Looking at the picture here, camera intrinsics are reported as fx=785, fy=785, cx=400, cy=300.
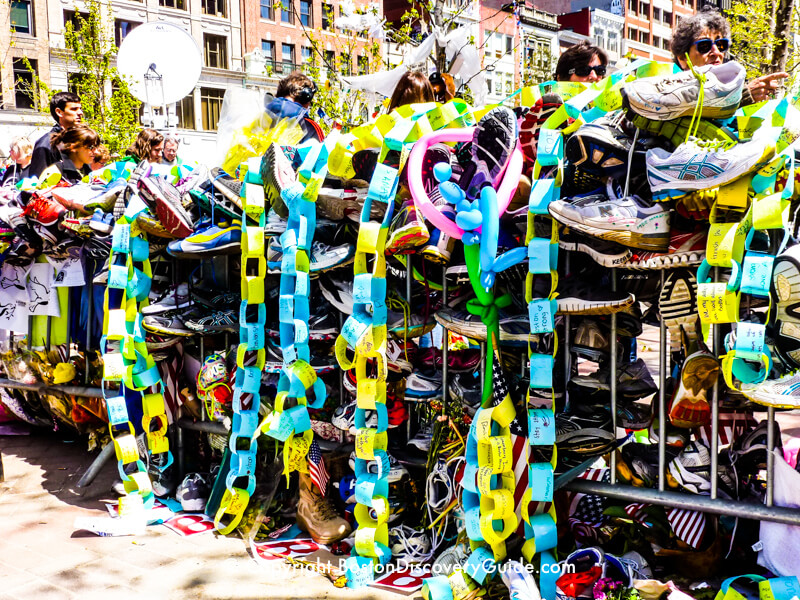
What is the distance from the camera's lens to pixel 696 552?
10.4 feet

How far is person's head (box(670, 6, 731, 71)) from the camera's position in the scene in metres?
4.05

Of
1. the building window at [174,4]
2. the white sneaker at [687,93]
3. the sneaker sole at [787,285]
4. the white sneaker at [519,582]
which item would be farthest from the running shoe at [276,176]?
the building window at [174,4]

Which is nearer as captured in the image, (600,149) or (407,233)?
(600,149)

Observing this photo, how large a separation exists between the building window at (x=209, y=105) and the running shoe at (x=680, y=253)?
39.0 meters

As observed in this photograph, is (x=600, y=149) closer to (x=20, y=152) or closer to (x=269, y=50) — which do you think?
(x=20, y=152)

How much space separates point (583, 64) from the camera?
4617 mm

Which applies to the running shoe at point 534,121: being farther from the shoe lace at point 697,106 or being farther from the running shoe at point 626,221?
the shoe lace at point 697,106

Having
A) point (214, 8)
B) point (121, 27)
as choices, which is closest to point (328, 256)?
point (121, 27)

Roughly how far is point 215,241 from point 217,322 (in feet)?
1.51

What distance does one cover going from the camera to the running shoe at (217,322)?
169 inches

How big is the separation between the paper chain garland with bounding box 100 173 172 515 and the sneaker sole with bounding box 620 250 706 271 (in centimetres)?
282

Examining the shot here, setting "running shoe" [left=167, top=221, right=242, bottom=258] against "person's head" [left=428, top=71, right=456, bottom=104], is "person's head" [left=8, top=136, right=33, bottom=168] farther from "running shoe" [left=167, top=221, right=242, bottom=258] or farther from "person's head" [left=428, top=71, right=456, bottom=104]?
"person's head" [left=428, top=71, right=456, bottom=104]

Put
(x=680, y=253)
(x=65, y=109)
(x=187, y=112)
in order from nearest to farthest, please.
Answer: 1. (x=680, y=253)
2. (x=65, y=109)
3. (x=187, y=112)

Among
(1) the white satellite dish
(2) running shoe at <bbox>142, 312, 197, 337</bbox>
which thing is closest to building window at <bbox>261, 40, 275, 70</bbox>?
(1) the white satellite dish
